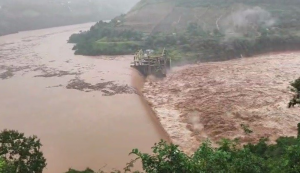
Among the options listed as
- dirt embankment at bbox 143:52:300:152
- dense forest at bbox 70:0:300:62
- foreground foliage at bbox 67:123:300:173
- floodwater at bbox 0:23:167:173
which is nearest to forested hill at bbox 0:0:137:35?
dense forest at bbox 70:0:300:62

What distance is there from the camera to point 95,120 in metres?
19.3

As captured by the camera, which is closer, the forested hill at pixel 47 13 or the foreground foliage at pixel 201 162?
the foreground foliage at pixel 201 162

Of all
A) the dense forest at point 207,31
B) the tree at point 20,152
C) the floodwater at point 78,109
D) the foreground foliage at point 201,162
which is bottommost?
the floodwater at point 78,109

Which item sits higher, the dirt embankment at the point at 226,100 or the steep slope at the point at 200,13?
the steep slope at the point at 200,13

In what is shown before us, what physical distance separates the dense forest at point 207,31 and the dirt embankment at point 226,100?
13.3 ft

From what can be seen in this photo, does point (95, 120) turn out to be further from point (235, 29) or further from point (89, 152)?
point (235, 29)

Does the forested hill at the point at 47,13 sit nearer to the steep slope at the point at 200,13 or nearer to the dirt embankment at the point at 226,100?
the steep slope at the point at 200,13

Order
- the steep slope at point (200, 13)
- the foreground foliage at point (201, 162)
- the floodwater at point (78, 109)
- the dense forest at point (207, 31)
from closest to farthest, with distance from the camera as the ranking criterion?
the foreground foliage at point (201, 162), the floodwater at point (78, 109), the dense forest at point (207, 31), the steep slope at point (200, 13)

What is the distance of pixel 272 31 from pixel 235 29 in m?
5.29

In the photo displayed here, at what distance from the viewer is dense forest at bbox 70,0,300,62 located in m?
35.9

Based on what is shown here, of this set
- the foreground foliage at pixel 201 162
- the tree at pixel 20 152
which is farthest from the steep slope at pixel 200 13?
the foreground foliage at pixel 201 162

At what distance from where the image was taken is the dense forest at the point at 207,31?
35.9 m

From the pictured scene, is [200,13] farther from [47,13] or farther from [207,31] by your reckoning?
[47,13]

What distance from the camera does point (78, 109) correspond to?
2116 centimetres
